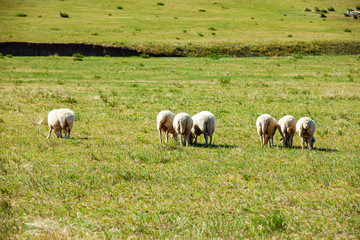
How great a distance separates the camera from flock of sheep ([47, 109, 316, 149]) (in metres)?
12.5

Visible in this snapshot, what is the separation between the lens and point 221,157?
1130 centimetres

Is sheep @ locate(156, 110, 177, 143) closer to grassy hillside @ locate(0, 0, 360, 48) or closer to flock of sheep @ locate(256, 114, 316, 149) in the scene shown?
flock of sheep @ locate(256, 114, 316, 149)

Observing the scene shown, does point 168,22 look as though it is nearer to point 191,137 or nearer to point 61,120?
point 61,120

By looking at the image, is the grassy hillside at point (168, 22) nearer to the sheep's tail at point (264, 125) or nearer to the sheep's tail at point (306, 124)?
the sheep's tail at point (264, 125)

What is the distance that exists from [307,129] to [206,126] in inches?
132

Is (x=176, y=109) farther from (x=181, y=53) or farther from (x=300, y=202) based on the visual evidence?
(x=181, y=53)

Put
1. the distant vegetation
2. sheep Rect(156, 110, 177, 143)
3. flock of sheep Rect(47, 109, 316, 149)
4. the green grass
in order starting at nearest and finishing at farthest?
the green grass < flock of sheep Rect(47, 109, 316, 149) < sheep Rect(156, 110, 177, 143) < the distant vegetation

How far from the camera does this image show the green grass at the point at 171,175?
273 inches

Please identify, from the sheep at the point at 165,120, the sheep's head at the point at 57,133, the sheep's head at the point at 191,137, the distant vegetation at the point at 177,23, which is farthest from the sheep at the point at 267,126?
the distant vegetation at the point at 177,23

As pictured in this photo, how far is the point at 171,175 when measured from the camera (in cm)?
966

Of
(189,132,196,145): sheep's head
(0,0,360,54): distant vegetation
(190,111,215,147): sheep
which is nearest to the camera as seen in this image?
(190,111,215,147): sheep

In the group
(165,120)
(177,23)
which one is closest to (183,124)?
(165,120)

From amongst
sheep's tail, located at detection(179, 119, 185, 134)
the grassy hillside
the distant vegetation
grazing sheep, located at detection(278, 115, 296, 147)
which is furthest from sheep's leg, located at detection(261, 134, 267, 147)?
the grassy hillside

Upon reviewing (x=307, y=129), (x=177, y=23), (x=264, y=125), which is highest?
(x=177, y=23)
